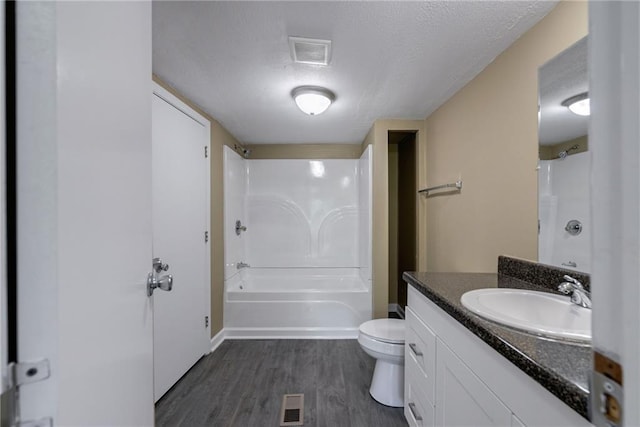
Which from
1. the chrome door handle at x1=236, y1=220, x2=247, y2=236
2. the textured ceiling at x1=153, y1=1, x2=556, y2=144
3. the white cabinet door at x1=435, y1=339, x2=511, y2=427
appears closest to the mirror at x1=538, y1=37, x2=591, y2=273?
the textured ceiling at x1=153, y1=1, x2=556, y2=144

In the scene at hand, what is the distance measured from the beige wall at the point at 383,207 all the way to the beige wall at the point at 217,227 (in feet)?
5.13

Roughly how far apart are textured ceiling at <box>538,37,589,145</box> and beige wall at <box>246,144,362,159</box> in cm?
240

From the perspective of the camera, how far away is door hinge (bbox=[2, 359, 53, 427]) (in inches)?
16.2

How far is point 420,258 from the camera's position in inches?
103

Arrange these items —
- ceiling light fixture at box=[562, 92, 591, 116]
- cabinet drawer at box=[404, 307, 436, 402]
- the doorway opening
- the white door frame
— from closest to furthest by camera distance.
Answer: the white door frame → ceiling light fixture at box=[562, 92, 591, 116] → cabinet drawer at box=[404, 307, 436, 402] → the doorway opening

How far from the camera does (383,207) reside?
8.70 feet

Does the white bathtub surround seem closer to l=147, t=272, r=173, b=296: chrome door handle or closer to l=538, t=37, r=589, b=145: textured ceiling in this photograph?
l=538, t=37, r=589, b=145: textured ceiling

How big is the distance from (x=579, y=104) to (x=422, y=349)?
1.30 meters

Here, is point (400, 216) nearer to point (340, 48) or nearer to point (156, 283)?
point (340, 48)

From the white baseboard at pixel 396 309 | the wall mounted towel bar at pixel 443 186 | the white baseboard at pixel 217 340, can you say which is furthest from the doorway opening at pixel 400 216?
the white baseboard at pixel 217 340

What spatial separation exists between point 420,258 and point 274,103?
1.98m

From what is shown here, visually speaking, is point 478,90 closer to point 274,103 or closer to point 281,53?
point 281,53

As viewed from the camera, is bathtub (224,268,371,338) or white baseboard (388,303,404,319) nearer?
bathtub (224,268,371,338)

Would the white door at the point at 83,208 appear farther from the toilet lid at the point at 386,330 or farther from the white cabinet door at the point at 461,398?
the toilet lid at the point at 386,330
